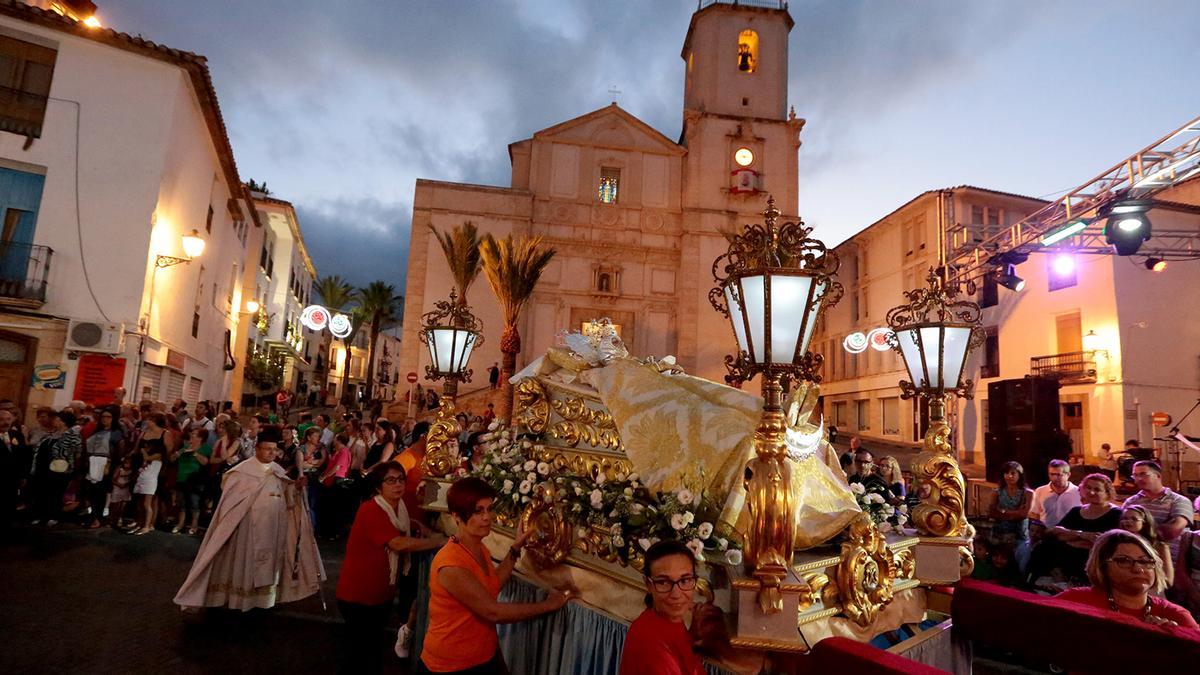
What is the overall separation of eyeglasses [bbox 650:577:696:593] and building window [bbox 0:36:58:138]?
18.5 m

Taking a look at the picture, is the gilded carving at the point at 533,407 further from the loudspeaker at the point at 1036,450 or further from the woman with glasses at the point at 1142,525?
the loudspeaker at the point at 1036,450

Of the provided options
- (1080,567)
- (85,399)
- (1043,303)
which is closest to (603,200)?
(1043,303)

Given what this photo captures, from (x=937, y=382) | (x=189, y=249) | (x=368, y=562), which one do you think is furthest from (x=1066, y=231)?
(x=189, y=249)

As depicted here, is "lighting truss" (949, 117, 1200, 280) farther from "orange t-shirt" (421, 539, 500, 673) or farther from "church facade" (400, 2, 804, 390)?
"church facade" (400, 2, 804, 390)

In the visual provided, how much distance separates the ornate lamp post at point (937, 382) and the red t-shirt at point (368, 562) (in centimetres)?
348

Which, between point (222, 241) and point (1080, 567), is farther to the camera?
point (222, 241)

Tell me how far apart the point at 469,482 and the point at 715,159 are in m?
32.1

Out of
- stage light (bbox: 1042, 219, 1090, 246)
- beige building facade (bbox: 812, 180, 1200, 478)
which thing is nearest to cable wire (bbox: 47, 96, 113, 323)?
stage light (bbox: 1042, 219, 1090, 246)

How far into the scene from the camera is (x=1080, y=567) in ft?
19.6

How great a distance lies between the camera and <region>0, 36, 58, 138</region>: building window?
46.3 feet

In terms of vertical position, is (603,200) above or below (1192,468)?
above

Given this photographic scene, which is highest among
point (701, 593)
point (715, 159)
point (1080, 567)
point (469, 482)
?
point (715, 159)

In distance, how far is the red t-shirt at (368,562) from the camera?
4148mm

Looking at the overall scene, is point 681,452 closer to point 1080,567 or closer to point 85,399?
point 1080,567
